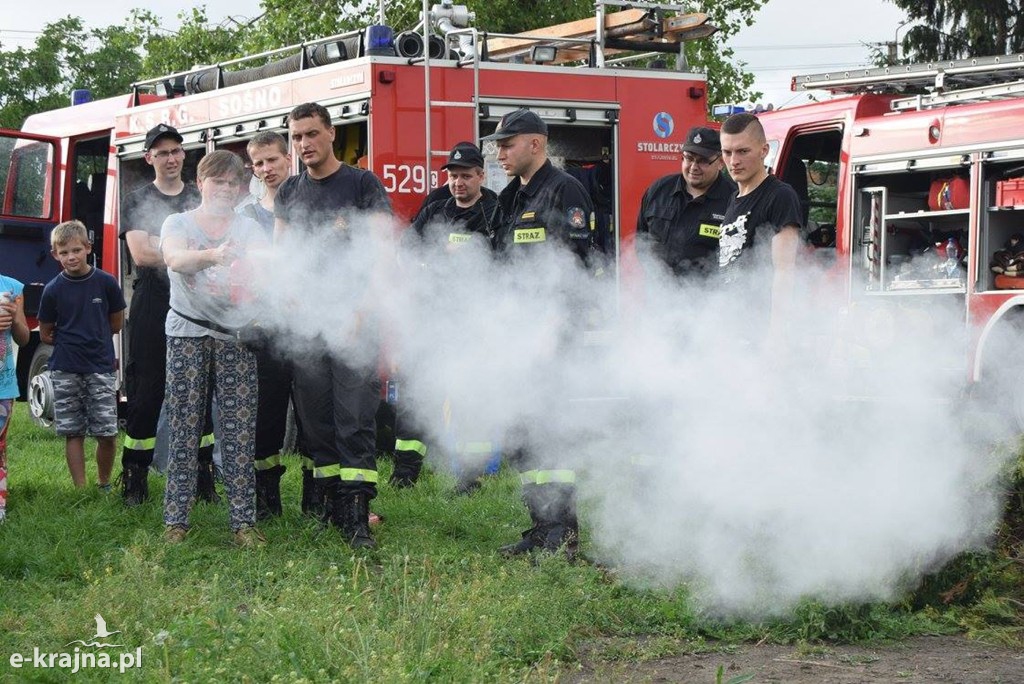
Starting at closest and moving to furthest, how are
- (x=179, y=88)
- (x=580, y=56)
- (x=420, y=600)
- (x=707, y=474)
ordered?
(x=420, y=600) < (x=707, y=474) < (x=580, y=56) < (x=179, y=88)

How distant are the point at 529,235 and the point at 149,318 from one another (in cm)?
267

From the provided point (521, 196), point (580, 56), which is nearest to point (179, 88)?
point (580, 56)

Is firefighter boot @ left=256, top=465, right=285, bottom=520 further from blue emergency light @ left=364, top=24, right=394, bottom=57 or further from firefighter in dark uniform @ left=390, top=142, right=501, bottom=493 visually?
blue emergency light @ left=364, top=24, right=394, bottom=57

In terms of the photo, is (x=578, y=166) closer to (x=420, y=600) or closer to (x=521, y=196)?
(x=521, y=196)

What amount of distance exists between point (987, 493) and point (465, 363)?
285cm

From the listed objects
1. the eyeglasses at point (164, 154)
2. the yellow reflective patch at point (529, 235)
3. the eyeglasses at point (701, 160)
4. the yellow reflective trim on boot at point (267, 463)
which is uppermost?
the eyeglasses at point (164, 154)

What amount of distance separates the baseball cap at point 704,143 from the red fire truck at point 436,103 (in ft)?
5.63

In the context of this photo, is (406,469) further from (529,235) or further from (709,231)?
(709,231)

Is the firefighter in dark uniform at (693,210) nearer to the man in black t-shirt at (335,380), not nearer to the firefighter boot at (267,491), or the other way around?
the man in black t-shirt at (335,380)

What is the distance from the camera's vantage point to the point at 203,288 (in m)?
6.73

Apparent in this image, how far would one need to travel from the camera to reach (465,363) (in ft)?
23.4

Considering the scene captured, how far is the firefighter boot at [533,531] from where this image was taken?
648 centimetres

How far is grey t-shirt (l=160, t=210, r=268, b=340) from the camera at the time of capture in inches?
264

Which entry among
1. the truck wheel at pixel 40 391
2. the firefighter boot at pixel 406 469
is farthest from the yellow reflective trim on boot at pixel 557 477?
the truck wheel at pixel 40 391
